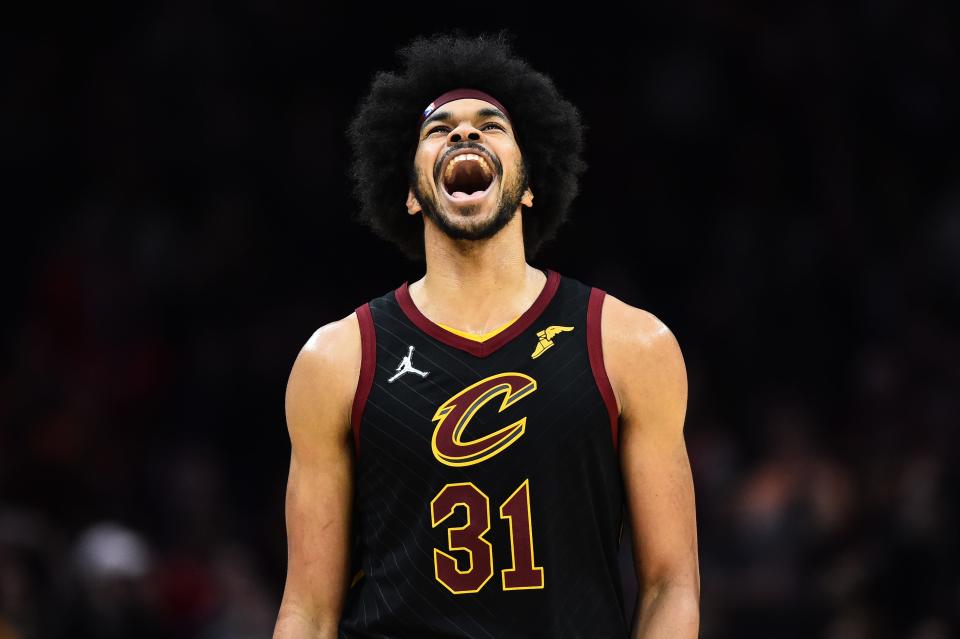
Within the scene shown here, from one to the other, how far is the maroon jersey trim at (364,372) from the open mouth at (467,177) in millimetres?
369

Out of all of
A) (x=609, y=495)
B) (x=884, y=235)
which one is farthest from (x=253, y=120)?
(x=609, y=495)

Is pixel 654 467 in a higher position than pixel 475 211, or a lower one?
lower

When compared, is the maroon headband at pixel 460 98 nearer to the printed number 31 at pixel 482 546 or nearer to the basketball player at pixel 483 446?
the basketball player at pixel 483 446

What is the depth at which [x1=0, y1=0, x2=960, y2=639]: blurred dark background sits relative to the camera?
6480mm

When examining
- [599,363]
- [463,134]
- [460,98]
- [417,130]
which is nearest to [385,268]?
[417,130]

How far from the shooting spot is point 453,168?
3.57 metres

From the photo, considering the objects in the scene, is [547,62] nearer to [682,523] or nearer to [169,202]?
[169,202]

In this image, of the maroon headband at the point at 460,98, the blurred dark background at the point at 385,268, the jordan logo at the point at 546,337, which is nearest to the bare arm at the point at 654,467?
the jordan logo at the point at 546,337

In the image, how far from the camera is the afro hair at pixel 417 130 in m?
3.81

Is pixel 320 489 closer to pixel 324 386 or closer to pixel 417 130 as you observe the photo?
pixel 324 386

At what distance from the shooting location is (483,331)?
3.51m

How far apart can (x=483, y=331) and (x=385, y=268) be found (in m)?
4.23

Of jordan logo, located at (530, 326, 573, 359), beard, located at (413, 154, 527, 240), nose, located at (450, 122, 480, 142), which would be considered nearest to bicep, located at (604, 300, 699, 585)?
jordan logo, located at (530, 326, 573, 359)

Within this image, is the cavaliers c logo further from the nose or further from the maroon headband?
the maroon headband
